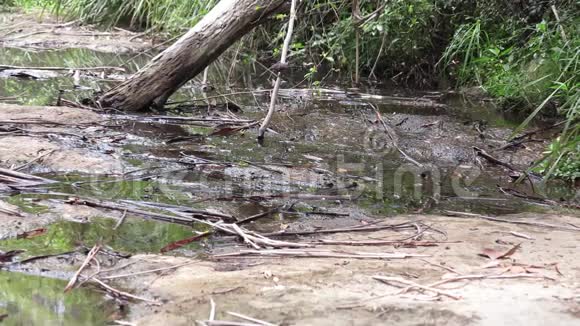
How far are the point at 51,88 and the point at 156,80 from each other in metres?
1.43

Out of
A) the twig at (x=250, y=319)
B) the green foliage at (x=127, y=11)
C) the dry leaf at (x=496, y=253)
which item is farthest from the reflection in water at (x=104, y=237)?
the green foliage at (x=127, y=11)

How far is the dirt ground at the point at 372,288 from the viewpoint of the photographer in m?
1.75

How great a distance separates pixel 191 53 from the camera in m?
4.58

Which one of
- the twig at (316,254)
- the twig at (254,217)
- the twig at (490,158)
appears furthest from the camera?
the twig at (490,158)

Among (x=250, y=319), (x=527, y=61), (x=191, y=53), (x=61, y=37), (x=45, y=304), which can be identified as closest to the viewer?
(x=250, y=319)

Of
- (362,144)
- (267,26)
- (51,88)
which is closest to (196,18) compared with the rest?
(267,26)

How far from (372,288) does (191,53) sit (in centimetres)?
301

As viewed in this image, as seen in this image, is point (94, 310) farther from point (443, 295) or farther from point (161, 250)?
point (443, 295)

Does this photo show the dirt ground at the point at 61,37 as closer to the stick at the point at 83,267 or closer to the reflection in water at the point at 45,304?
the stick at the point at 83,267

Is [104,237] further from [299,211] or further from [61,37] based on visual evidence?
[61,37]

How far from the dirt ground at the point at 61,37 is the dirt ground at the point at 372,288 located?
21.4 feet

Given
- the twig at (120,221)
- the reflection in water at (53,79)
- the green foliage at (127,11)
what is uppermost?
the green foliage at (127,11)

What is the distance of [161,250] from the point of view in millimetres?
2330

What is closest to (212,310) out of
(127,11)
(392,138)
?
(392,138)
